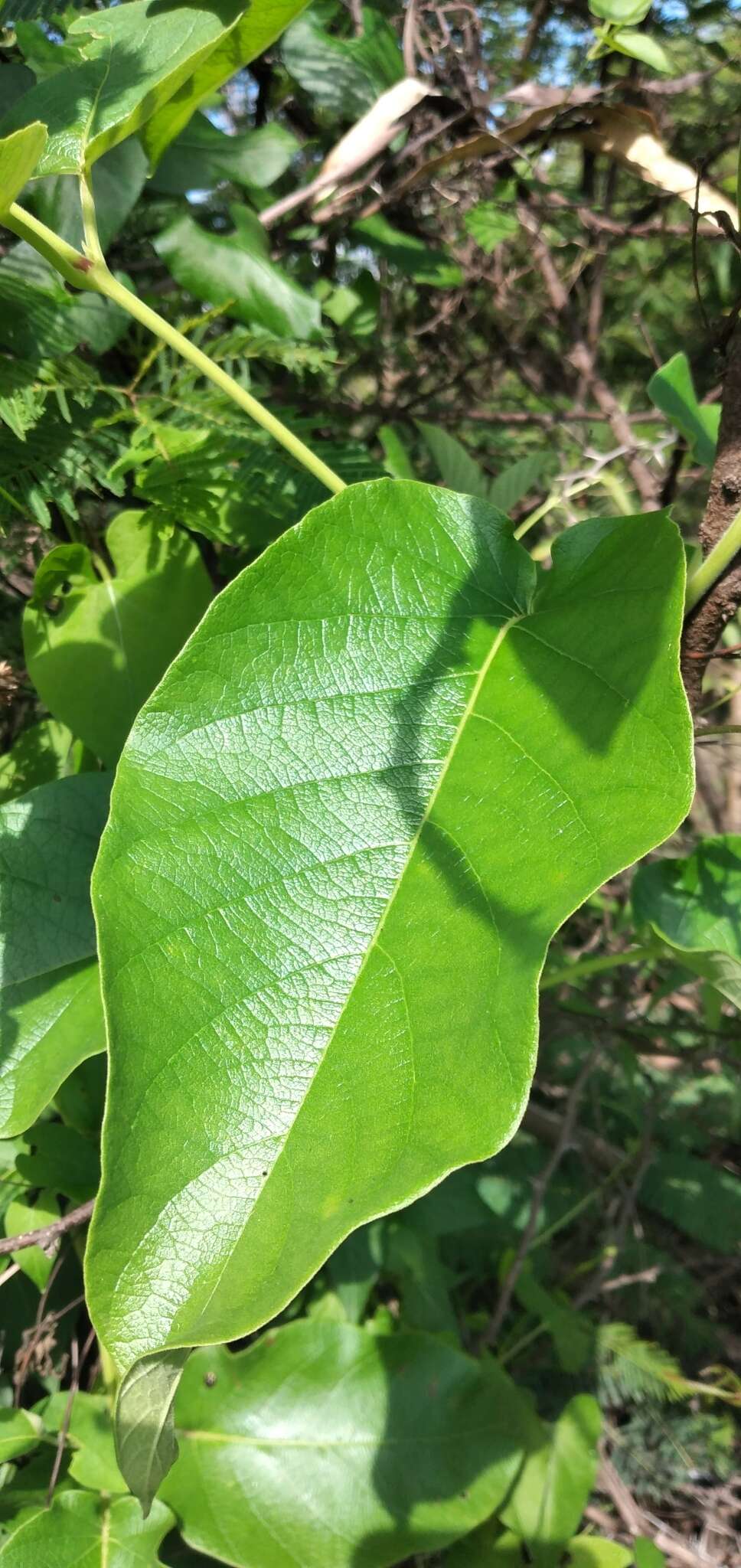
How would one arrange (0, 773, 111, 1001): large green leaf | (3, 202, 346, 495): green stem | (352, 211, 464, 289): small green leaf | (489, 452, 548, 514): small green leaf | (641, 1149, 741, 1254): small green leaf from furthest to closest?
1. (641, 1149, 741, 1254): small green leaf
2. (352, 211, 464, 289): small green leaf
3. (489, 452, 548, 514): small green leaf
4. (0, 773, 111, 1001): large green leaf
5. (3, 202, 346, 495): green stem

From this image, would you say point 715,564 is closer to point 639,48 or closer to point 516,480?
point 516,480

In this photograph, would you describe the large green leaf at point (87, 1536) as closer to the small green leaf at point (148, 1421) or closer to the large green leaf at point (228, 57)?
the small green leaf at point (148, 1421)

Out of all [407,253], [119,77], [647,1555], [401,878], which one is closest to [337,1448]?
[647,1555]

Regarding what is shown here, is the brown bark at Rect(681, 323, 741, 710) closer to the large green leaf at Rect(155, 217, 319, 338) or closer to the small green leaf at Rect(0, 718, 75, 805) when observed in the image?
the large green leaf at Rect(155, 217, 319, 338)

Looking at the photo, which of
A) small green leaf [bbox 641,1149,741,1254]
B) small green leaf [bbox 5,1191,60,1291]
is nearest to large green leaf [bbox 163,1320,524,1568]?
small green leaf [bbox 5,1191,60,1291]

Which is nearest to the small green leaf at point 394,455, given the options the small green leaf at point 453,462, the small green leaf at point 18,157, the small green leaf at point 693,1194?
the small green leaf at point 453,462

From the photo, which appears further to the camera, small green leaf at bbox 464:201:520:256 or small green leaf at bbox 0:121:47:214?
small green leaf at bbox 464:201:520:256

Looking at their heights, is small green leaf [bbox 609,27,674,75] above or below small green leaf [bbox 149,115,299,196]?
below
